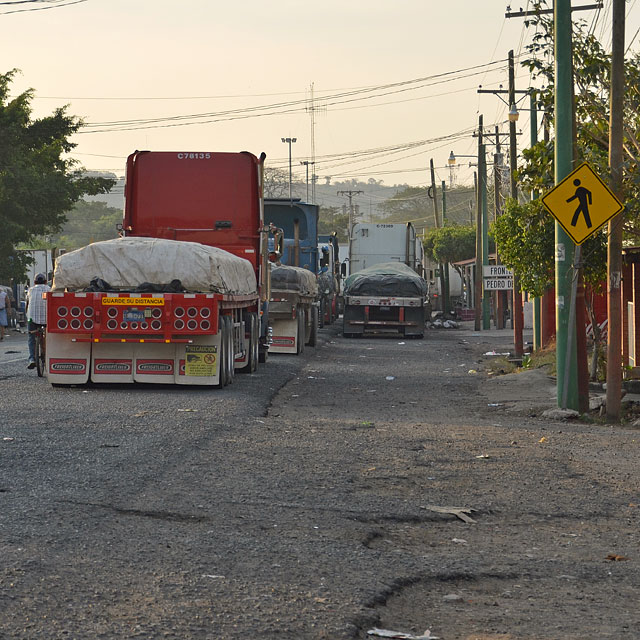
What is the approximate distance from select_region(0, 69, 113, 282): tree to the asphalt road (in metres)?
31.2

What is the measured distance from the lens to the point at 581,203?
14172 millimetres

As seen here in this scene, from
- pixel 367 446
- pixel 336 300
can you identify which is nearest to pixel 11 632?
pixel 367 446

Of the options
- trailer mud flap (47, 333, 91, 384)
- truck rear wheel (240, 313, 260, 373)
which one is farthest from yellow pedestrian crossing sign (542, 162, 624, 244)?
truck rear wheel (240, 313, 260, 373)

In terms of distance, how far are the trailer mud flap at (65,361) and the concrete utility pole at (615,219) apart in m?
7.09

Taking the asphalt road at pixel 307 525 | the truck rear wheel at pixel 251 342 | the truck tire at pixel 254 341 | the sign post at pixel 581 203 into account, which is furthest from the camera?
the truck tire at pixel 254 341

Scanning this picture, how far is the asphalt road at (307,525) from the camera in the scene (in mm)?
5527

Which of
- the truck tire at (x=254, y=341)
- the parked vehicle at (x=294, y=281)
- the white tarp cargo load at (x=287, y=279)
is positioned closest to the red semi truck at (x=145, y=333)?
the truck tire at (x=254, y=341)

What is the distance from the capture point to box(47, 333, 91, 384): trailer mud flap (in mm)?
16719

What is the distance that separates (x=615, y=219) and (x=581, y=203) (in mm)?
655

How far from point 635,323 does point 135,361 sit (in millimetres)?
8425

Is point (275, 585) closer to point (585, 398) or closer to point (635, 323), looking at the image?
point (585, 398)

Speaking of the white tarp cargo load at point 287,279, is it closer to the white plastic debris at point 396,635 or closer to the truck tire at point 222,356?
the truck tire at point 222,356

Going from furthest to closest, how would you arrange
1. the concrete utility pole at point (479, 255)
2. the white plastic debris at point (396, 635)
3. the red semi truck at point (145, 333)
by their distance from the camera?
the concrete utility pole at point (479, 255) → the red semi truck at point (145, 333) → the white plastic debris at point (396, 635)

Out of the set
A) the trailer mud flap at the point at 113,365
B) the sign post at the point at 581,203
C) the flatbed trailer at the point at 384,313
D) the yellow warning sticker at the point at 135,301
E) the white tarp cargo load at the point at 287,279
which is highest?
the sign post at the point at 581,203
